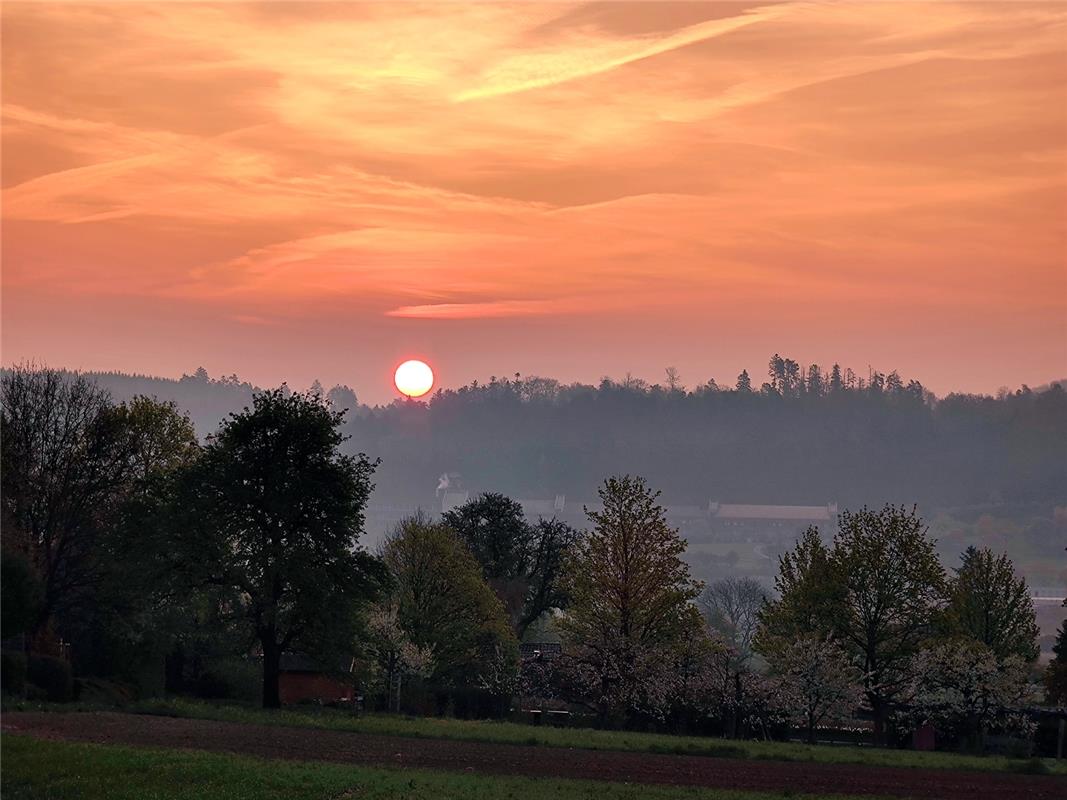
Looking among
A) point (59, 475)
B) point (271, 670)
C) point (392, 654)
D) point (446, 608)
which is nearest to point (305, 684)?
point (392, 654)

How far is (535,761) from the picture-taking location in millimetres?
45469

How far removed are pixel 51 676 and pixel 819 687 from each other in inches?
1497

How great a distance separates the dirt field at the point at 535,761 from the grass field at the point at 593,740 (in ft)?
4.59

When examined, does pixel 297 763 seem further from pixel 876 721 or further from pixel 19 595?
pixel 876 721

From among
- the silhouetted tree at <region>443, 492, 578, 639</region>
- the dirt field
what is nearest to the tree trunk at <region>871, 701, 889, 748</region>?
the dirt field

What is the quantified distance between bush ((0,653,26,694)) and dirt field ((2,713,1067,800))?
3.96 meters

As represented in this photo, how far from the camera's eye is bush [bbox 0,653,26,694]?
50438 mm

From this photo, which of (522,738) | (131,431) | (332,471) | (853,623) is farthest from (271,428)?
(853,623)

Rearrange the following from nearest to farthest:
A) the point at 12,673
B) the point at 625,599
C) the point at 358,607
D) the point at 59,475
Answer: the point at 12,673 < the point at 358,607 < the point at 59,475 < the point at 625,599

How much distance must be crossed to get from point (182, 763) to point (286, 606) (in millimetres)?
24154

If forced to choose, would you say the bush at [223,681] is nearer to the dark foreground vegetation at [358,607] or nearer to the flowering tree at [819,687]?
the dark foreground vegetation at [358,607]

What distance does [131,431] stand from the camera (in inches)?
2958

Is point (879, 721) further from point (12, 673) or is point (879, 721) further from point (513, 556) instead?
point (513, 556)

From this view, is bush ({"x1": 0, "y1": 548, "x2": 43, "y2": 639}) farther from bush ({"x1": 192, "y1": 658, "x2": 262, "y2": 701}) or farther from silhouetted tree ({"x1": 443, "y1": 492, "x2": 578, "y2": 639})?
silhouetted tree ({"x1": 443, "y1": 492, "x2": 578, "y2": 639})
